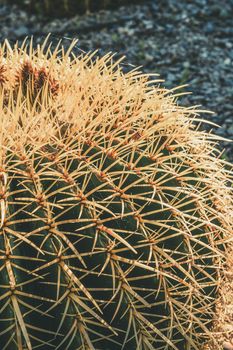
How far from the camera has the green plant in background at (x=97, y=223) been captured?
2299 millimetres

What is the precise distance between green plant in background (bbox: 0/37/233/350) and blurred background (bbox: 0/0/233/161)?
9.63 feet

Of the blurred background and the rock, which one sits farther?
the blurred background

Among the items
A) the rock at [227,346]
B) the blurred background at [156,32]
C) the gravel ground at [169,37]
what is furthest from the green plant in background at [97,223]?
the blurred background at [156,32]

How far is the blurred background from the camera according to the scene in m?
5.95

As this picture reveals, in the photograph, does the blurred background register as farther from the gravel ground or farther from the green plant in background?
the green plant in background

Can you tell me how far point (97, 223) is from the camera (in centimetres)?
234

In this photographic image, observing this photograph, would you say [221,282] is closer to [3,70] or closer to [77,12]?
[3,70]

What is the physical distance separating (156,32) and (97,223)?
455cm

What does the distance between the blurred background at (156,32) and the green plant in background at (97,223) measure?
2.94 m

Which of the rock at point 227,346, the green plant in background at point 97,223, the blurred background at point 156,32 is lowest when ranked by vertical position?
the blurred background at point 156,32

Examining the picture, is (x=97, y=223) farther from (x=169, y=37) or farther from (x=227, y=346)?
(x=169, y=37)

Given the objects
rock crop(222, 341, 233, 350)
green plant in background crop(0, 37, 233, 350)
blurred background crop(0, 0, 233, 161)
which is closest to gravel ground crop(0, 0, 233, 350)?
blurred background crop(0, 0, 233, 161)

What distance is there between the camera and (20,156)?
7.73 ft

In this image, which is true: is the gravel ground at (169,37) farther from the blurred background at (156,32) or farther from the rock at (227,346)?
the rock at (227,346)
